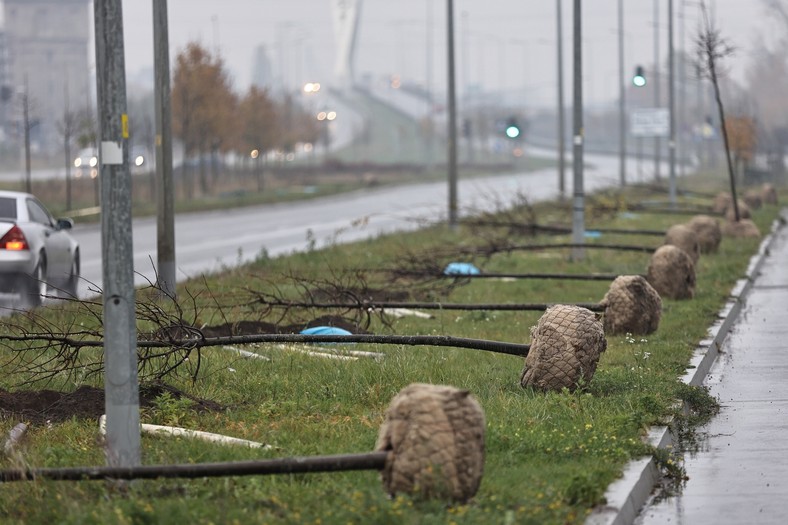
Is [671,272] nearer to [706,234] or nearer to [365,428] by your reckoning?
[706,234]

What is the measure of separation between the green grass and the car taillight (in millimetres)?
4010

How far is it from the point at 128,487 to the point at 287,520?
1.01 m

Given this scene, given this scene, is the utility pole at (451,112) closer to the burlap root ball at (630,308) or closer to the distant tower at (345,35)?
the burlap root ball at (630,308)

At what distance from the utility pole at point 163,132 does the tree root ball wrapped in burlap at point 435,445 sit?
1143cm

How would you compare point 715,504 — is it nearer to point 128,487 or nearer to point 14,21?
point 128,487

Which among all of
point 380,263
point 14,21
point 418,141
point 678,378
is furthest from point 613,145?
point 678,378

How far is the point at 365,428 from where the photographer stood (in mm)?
9023

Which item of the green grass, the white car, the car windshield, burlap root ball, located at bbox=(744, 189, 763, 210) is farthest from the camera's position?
burlap root ball, located at bbox=(744, 189, 763, 210)

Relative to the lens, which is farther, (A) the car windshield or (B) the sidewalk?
(A) the car windshield

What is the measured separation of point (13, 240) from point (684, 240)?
9.23m

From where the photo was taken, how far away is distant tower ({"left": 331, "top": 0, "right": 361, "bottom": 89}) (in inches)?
6220

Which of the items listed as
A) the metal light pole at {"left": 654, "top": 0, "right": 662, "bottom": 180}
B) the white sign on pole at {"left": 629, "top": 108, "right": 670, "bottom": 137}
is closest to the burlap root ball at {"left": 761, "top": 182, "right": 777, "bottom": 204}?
the white sign on pole at {"left": 629, "top": 108, "right": 670, "bottom": 137}

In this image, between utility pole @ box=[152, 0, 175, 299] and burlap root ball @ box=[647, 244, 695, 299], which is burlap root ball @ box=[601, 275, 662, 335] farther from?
utility pole @ box=[152, 0, 175, 299]

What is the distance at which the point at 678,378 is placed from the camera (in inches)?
452
